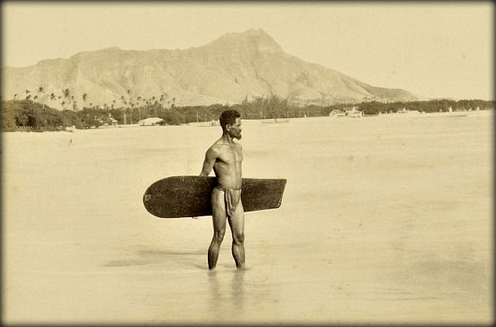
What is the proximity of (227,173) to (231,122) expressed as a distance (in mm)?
550

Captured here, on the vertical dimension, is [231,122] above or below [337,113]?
below

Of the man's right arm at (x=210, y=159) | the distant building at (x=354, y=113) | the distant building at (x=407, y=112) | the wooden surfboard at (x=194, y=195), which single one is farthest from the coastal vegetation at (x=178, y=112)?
the man's right arm at (x=210, y=159)

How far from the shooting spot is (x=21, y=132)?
798 inches

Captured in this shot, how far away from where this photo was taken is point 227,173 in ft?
27.6

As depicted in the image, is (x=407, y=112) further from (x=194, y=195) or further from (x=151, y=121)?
(x=194, y=195)

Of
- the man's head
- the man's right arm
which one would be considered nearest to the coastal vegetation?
the man's right arm

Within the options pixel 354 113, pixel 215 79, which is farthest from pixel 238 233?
pixel 215 79

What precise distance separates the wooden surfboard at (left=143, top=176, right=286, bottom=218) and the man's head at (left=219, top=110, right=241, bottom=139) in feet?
1.84

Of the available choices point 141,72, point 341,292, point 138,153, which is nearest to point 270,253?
point 341,292

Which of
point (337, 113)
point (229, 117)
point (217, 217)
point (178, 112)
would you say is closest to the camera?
point (229, 117)

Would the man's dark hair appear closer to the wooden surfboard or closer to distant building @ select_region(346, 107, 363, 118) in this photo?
the wooden surfboard

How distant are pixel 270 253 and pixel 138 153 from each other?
24.9 feet

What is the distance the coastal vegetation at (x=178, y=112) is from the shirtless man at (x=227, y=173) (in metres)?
11.2

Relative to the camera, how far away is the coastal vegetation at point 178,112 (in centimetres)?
2155
